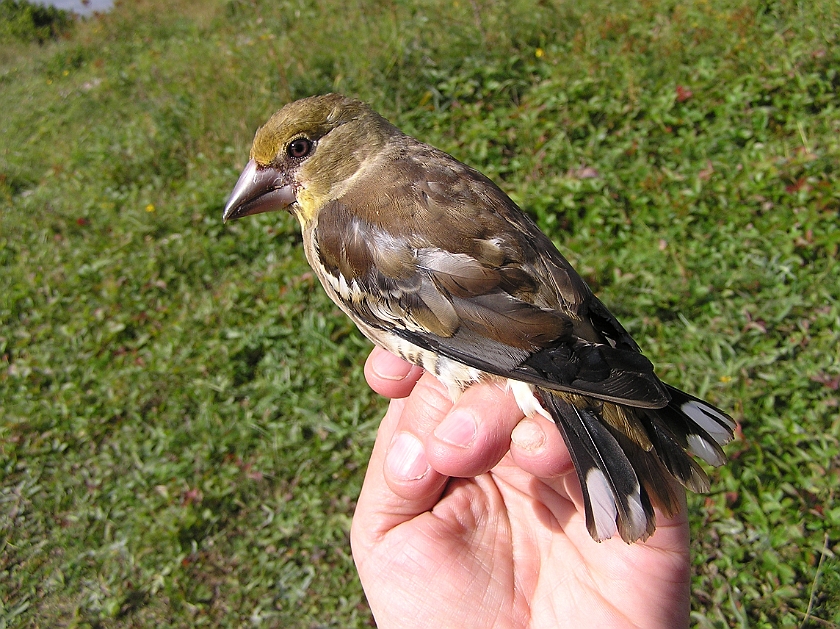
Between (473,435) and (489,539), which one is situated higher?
(473,435)

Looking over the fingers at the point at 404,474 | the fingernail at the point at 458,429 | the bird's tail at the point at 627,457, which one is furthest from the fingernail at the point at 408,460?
the bird's tail at the point at 627,457

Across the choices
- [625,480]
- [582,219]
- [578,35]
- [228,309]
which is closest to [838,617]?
[625,480]

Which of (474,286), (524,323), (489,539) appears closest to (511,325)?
(524,323)

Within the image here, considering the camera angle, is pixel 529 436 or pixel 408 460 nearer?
pixel 529 436

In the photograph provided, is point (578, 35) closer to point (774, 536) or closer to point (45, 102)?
point (774, 536)

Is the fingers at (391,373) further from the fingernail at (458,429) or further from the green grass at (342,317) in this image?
the green grass at (342,317)

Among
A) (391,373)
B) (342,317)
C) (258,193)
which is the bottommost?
(342,317)

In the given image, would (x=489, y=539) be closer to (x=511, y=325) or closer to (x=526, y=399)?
(x=526, y=399)
